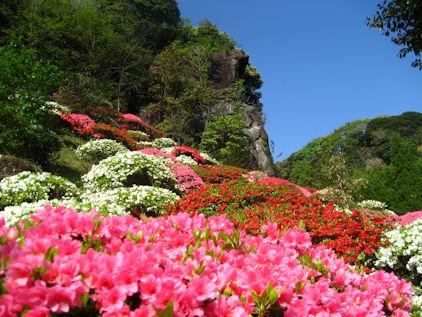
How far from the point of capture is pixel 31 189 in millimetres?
8469

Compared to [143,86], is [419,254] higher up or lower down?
lower down

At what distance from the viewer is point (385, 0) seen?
928 cm

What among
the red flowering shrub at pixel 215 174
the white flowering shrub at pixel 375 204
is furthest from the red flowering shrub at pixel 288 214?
the white flowering shrub at pixel 375 204

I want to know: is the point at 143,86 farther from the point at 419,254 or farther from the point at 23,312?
the point at 23,312

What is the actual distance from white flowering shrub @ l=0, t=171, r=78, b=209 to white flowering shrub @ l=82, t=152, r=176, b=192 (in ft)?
4.58

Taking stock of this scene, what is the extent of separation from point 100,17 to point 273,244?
31.8m

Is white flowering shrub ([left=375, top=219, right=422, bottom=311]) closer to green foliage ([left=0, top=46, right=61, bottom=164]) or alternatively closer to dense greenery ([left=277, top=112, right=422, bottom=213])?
dense greenery ([left=277, top=112, right=422, bottom=213])

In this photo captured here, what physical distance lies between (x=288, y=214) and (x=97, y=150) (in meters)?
10.0

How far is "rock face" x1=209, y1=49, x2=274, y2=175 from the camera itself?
30.6 m

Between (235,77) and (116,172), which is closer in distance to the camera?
(116,172)

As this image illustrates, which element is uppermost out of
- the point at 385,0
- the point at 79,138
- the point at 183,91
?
the point at 183,91

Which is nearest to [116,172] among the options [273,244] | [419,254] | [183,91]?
[419,254]

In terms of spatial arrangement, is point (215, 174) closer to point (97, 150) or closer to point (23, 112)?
point (97, 150)

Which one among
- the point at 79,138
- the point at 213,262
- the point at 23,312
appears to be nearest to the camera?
the point at 23,312
